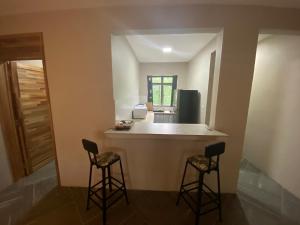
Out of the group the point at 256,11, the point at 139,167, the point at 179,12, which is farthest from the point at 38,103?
the point at 256,11

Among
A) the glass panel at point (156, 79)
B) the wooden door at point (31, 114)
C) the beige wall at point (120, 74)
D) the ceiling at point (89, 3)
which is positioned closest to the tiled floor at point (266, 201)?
the beige wall at point (120, 74)

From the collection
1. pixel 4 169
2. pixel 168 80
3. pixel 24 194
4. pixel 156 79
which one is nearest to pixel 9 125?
pixel 4 169

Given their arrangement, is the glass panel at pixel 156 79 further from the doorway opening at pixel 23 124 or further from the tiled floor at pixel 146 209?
the tiled floor at pixel 146 209

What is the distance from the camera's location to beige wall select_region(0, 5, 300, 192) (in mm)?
1623

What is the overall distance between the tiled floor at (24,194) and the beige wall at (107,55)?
2.65 feet

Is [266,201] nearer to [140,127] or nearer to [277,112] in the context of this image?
[277,112]

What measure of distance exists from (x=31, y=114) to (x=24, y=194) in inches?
51.0

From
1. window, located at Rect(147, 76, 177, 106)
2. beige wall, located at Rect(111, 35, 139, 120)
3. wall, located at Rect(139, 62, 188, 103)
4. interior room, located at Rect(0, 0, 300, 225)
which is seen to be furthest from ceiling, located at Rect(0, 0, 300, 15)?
window, located at Rect(147, 76, 177, 106)

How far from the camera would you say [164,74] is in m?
5.32

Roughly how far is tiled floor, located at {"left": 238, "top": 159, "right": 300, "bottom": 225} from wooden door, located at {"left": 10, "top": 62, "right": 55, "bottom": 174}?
9.46 feet

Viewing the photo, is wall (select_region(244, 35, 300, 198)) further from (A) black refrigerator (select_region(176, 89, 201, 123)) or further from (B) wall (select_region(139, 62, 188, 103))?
(B) wall (select_region(139, 62, 188, 103))

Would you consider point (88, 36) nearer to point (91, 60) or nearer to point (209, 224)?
point (91, 60)

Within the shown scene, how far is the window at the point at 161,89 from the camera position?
Result: 545 centimetres

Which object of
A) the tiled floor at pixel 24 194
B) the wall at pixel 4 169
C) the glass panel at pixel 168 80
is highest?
the glass panel at pixel 168 80
